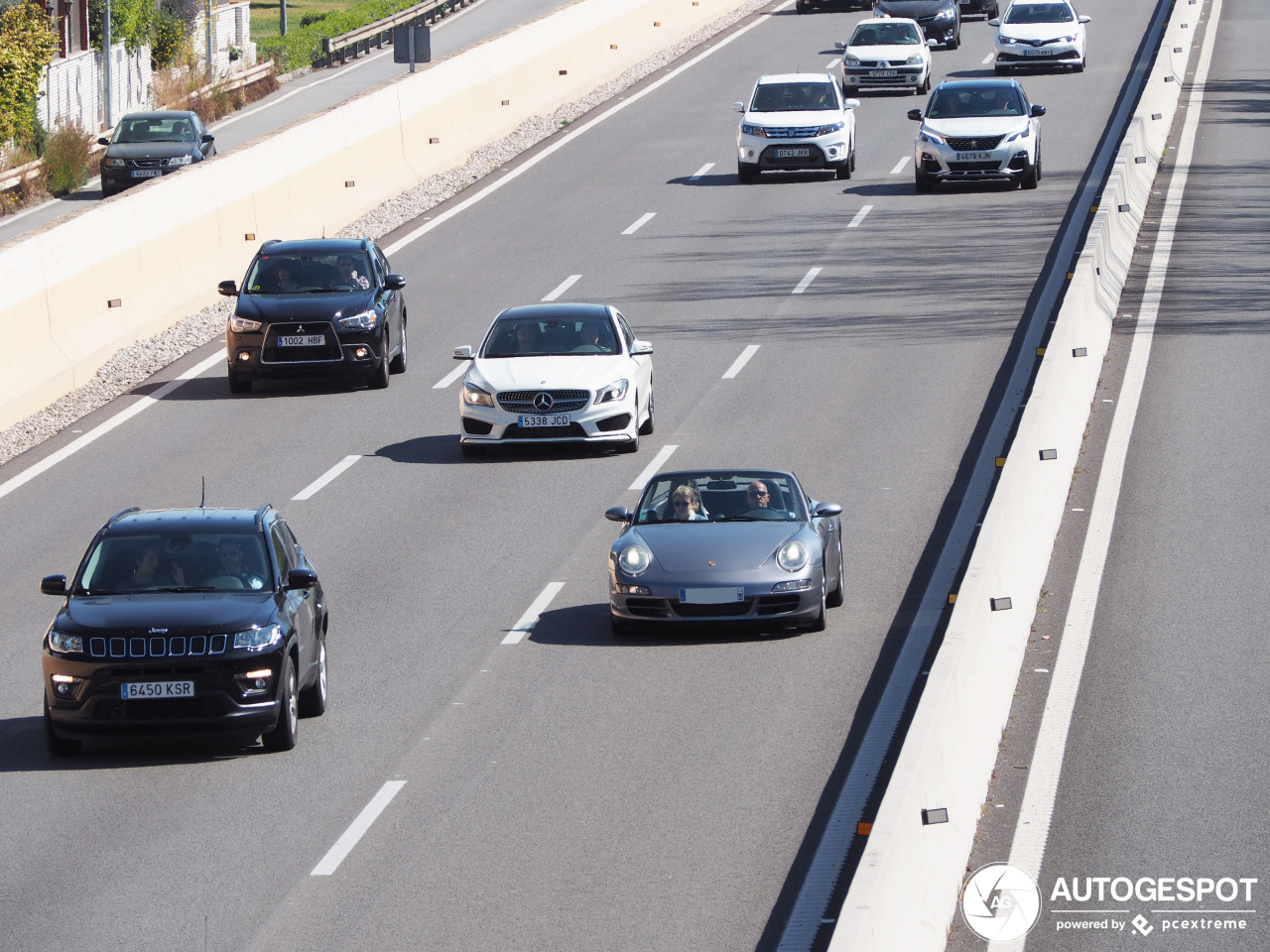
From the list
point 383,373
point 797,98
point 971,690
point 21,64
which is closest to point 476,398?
point 383,373

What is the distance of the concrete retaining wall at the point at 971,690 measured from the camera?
8258 millimetres

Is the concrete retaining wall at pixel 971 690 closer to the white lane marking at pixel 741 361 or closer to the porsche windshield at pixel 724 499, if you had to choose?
the porsche windshield at pixel 724 499

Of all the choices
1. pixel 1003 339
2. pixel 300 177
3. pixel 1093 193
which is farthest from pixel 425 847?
pixel 1093 193

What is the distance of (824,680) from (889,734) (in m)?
1.34

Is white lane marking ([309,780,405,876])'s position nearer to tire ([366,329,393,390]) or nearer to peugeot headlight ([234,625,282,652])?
peugeot headlight ([234,625,282,652])

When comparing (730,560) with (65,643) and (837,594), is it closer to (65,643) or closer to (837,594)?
(837,594)

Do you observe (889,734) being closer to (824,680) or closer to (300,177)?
(824,680)

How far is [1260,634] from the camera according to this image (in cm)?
1428

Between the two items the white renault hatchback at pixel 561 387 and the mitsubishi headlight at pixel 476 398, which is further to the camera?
the mitsubishi headlight at pixel 476 398

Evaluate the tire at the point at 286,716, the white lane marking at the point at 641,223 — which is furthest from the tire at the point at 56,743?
the white lane marking at the point at 641,223

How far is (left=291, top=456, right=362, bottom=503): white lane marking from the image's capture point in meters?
20.1

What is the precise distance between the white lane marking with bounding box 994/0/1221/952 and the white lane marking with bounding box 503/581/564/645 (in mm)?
3740

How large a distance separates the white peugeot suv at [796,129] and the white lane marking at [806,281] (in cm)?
690

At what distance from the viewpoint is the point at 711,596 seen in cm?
1502
